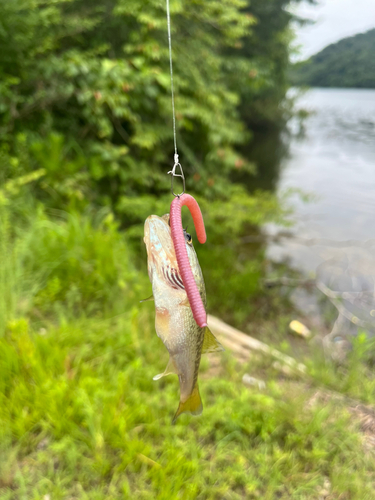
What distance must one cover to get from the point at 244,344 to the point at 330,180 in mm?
10010

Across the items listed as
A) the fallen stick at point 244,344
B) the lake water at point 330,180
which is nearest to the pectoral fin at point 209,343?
the fallen stick at point 244,344

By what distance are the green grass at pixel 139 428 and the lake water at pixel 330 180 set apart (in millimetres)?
4172

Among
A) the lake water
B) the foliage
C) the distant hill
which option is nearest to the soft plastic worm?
the foliage

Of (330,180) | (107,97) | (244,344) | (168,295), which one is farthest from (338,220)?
(168,295)

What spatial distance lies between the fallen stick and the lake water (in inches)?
114

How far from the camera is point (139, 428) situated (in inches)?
94.3

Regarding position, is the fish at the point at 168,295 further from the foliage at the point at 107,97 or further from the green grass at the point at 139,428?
the foliage at the point at 107,97

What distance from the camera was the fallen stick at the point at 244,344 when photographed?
347cm

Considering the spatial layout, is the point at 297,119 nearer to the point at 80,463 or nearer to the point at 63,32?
the point at 63,32

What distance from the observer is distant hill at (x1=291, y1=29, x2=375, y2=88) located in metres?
6.55

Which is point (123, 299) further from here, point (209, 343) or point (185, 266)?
point (185, 266)

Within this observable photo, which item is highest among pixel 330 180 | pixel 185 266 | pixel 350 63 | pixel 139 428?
pixel 350 63

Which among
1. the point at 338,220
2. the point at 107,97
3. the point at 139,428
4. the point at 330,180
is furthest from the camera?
the point at 330,180

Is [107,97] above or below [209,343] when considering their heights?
above
